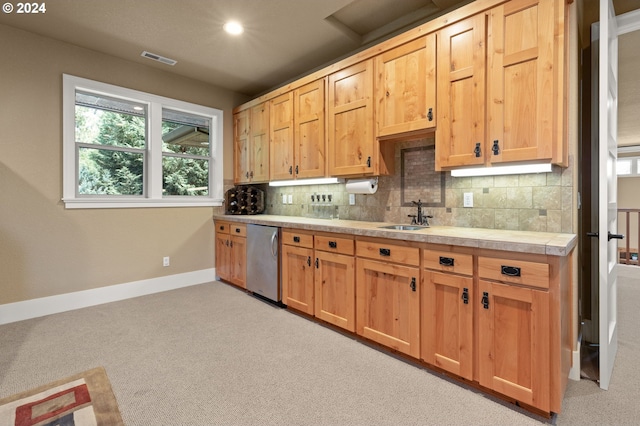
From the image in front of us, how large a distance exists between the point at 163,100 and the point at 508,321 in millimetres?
4260

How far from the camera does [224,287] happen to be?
4145mm

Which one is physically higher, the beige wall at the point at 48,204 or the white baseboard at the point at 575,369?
the beige wall at the point at 48,204

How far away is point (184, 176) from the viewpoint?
432 cm

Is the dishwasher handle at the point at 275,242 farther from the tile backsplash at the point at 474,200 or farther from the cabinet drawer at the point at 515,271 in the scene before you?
the cabinet drawer at the point at 515,271

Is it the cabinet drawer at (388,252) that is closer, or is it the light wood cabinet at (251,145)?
the cabinet drawer at (388,252)

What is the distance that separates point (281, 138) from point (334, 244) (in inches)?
67.5

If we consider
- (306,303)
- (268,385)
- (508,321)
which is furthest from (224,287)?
(508,321)

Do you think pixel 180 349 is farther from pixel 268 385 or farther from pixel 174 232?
pixel 174 232

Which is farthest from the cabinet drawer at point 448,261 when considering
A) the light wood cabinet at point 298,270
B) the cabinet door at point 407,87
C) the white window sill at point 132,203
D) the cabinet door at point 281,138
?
the white window sill at point 132,203

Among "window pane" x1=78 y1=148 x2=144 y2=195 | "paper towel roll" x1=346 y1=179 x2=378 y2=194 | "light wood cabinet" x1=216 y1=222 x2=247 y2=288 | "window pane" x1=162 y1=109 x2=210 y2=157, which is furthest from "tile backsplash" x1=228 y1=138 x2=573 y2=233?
"window pane" x1=78 y1=148 x2=144 y2=195

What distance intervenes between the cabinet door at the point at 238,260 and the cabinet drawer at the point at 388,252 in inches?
72.2

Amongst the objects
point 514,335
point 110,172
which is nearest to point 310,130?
point 110,172

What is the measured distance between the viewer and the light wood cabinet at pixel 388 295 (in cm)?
213

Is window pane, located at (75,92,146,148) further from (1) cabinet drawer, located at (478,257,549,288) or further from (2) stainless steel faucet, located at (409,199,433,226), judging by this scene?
(1) cabinet drawer, located at (478,257,549,288)
